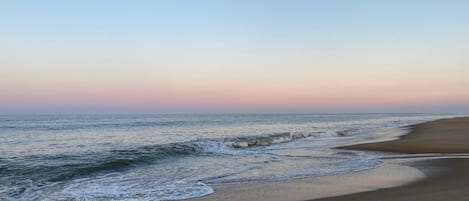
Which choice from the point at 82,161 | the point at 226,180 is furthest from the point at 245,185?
the point at 82,161

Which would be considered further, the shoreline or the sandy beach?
the shoreline

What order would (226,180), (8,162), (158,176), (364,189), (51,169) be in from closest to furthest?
(364,189), (226,180), (158,176), (51,169), (8,162)

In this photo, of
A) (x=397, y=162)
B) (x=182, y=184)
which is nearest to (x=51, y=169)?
(x=182, y=184)

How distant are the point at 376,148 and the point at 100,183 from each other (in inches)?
574

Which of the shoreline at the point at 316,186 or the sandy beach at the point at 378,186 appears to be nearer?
the sandy beach at the point at 378,186

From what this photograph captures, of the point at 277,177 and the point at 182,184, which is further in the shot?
the point at 277,177

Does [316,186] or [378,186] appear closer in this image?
[378,186]

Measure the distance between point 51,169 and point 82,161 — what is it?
2.37 meters

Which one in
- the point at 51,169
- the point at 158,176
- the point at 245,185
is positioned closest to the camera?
the point at 245,185

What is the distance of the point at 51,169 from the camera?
49.0 feet

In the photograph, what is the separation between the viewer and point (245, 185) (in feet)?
35.6

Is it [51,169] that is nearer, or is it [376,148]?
[51,169]

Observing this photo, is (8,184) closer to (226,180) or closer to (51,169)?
(51,169)

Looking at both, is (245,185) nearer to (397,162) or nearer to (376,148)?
(397,162)
